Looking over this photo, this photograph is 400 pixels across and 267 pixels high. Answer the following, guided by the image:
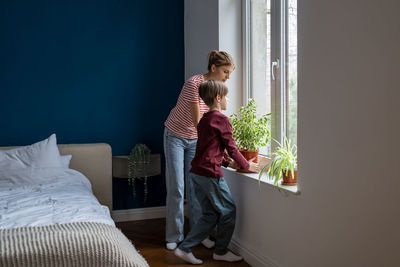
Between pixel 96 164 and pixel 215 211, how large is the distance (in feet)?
4.69

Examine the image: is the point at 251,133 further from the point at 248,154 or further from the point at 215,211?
the point at 215,211

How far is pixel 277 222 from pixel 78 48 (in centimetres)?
256

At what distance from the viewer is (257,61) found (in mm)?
3414

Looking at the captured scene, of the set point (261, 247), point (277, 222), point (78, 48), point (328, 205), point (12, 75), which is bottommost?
point (261, 247)

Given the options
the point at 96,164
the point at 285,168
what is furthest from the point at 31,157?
the point at 285,168

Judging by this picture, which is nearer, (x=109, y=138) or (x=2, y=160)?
(x=2, y=160)

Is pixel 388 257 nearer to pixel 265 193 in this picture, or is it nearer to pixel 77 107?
pixel 265 193

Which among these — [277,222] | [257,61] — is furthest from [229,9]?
[277,222]

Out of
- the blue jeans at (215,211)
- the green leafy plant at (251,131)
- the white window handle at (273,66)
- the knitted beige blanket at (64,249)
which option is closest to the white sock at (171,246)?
the blue jeans at (215,211)

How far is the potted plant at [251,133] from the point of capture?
3076 mm

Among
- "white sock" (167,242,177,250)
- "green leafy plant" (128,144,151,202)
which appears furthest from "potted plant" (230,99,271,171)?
"green leafy plant" (128,144,151,202)

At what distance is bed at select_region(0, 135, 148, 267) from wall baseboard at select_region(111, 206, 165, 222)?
0.33 m

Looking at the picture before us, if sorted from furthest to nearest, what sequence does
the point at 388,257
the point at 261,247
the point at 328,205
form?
1. the point at 261,247
2. the point at 328,205
3. the point at 388,257

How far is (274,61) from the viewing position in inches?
122
